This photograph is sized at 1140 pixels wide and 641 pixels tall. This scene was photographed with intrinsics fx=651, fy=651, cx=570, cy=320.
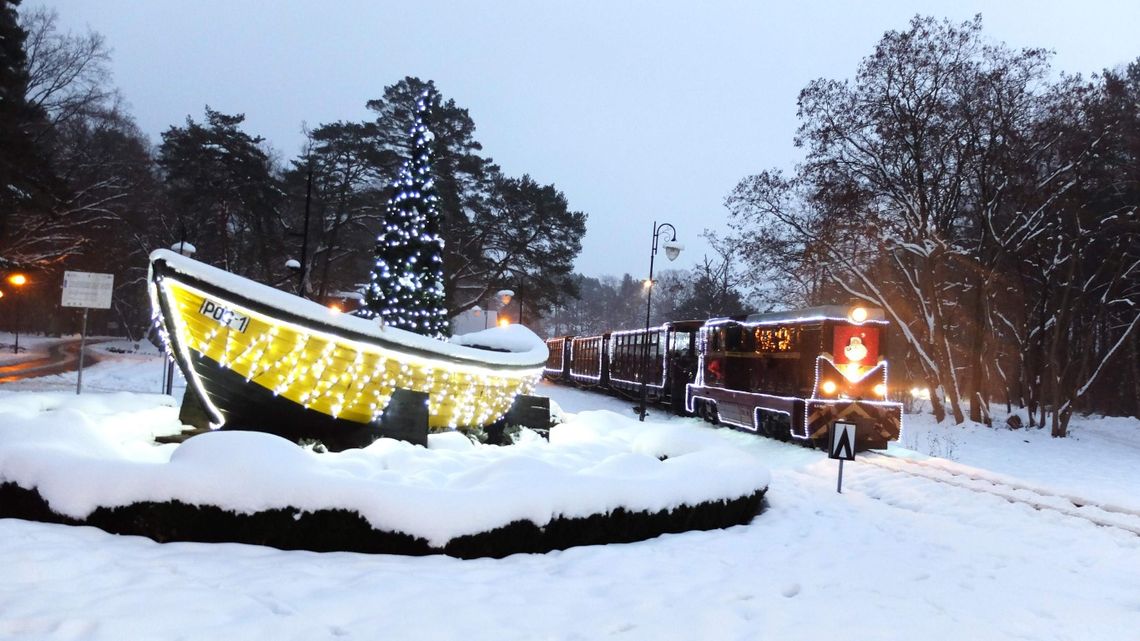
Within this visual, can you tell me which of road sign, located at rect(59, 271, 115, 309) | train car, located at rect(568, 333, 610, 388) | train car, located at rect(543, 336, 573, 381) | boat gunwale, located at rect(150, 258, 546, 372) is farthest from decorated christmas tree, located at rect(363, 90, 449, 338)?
train car, located at rect(543, 336, 573, 381)

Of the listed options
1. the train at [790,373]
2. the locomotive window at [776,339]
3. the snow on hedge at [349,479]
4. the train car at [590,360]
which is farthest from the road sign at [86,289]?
the train car at [590,360]

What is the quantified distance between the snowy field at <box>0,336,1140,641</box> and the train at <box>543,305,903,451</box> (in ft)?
17.9

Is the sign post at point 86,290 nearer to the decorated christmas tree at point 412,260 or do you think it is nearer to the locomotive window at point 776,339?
the decorated christmas tree at point 412,260

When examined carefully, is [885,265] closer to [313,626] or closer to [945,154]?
[945,154]

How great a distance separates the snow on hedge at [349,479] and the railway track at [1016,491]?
4.28 m

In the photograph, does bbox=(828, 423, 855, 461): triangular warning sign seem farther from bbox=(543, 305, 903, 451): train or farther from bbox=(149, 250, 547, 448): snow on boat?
bbox=(149, 250, 547, 448): snow on boat

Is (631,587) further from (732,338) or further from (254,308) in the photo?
(732,338)

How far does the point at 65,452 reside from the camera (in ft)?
17.1

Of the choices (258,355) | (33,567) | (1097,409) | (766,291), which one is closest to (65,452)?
(33,567)

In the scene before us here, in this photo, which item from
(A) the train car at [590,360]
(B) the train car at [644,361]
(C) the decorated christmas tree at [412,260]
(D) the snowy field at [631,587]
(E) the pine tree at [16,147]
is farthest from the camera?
(A) the train car at [590,360]

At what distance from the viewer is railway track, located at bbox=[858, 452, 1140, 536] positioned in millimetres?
8359

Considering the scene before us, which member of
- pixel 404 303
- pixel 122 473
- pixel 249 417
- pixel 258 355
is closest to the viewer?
pixel 122 473

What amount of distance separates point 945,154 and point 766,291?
10062mm

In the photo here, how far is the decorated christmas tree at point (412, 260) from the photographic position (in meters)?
12.2
